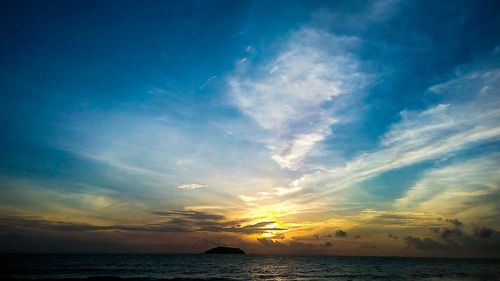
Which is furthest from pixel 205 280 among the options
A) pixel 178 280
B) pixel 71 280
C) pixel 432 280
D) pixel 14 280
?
pixel 432 280

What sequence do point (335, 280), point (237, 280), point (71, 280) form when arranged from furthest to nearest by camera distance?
point (335, 280) < point (237, 280) < point (71, 280)

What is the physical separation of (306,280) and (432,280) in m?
31.2

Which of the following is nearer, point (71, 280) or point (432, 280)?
point (71, 280)

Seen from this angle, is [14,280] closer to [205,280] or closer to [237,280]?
[205,280]

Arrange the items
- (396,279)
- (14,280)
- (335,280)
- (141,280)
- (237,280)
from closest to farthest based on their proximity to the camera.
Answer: (14,280), (141,280), (237,280), (335,280), (396,279)

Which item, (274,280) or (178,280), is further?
(274,280)

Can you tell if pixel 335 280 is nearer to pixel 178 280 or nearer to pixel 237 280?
pixel 237 280

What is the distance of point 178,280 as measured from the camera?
61.9 m

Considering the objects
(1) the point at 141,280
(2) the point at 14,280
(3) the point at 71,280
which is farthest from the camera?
(1) the point at 141,280

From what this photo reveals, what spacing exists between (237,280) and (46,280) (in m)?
35.4

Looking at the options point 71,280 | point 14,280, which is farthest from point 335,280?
point 14,280


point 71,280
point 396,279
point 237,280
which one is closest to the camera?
point 71,280

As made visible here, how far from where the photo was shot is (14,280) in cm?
5281

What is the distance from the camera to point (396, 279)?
76.4m
